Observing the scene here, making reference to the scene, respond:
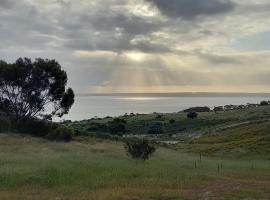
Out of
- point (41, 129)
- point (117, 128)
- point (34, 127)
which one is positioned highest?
point (34, 127)

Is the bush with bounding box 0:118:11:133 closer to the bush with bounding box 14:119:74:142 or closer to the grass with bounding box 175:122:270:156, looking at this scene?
the bush with bounding box 14:119:74:142

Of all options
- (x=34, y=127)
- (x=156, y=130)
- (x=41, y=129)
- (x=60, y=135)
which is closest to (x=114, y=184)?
(x=60, y=135)

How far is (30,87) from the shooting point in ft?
234

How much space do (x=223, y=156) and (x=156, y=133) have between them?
209 feet

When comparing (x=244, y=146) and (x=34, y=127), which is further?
(x=34, y=127)


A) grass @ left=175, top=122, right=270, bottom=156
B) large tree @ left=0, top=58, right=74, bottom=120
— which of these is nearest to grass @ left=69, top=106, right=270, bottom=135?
grass @ left=175, top=122, right=270, bottom=156

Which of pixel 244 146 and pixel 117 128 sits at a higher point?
pixel 117 128

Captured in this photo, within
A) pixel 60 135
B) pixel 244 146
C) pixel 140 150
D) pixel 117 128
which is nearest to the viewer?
pixel 140 150

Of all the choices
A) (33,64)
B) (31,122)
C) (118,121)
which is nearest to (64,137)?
(31,122)

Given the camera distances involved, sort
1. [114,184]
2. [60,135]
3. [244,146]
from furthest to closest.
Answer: [244,146] → [60,135] → [114,184]

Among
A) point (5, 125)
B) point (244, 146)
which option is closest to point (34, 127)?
point (5, 125)

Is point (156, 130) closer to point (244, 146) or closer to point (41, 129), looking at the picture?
point (41, 129)

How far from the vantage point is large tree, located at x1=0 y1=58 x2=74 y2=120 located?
70.1 m

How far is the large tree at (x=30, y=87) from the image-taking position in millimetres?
70062
